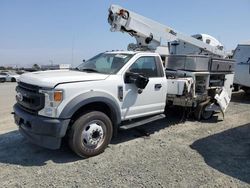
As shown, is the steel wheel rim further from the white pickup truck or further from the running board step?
the running board step

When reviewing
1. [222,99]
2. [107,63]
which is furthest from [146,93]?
[222,99]

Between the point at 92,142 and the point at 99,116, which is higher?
the point at 99,116

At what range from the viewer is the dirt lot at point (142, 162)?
13.3 ft

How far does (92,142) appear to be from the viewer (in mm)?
4902

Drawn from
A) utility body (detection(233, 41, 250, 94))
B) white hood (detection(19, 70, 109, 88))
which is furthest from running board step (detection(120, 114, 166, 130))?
utility body (detection(233, 41, 250, 94))

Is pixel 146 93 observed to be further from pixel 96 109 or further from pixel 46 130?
pixel 46 130

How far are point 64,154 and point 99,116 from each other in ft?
3.24

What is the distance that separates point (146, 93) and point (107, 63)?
109cm

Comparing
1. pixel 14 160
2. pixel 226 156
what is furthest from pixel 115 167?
pixel 226 156

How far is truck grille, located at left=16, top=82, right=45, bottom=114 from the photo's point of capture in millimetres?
4535

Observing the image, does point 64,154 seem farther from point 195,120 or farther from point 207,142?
point 195,120

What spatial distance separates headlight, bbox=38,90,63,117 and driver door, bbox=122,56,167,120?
4.81 feet

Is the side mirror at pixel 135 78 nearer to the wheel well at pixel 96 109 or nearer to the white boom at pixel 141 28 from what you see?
the wheel well at pixel 96 109

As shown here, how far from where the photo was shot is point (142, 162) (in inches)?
187
